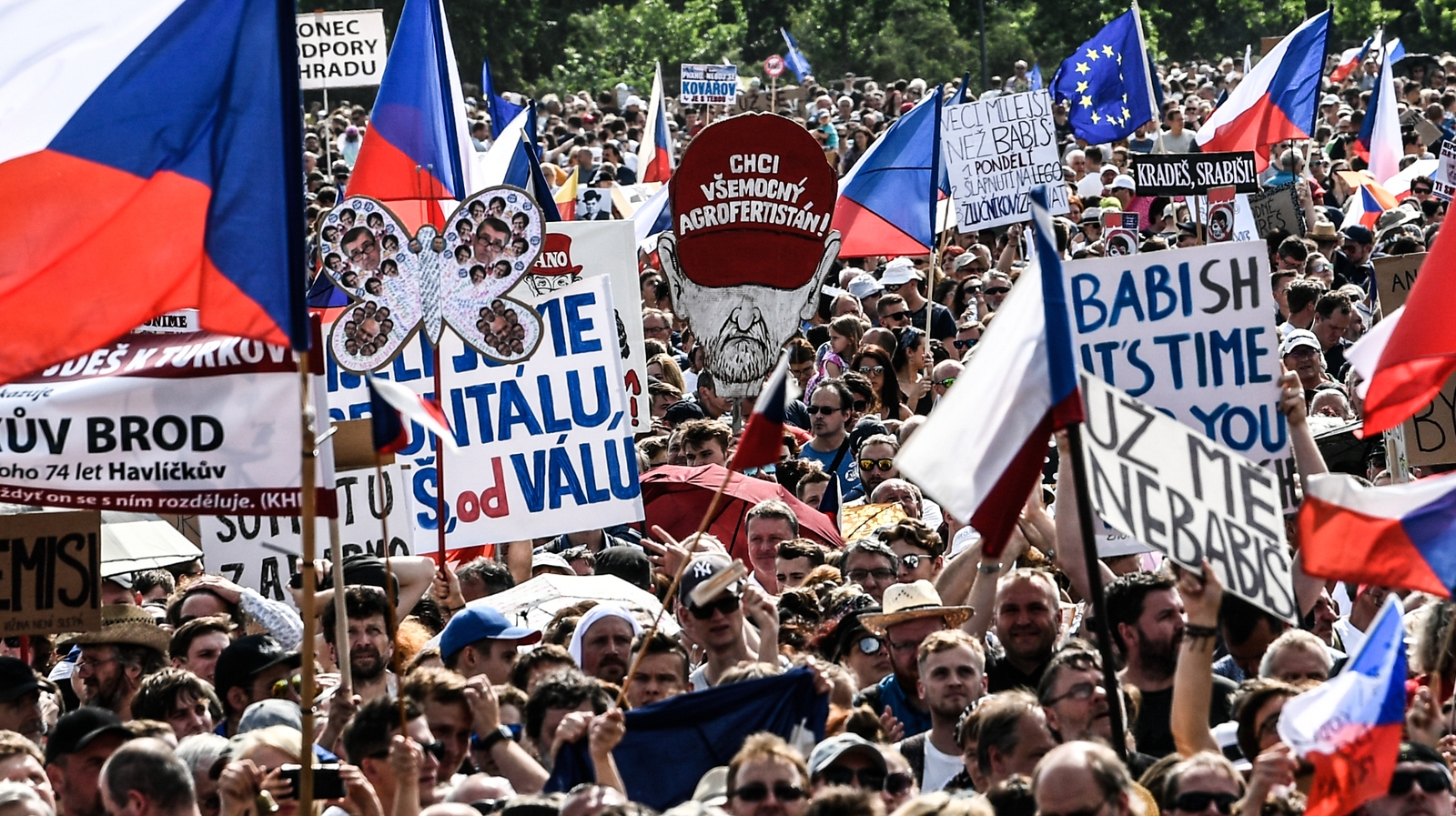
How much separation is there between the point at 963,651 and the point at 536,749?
4.07 feet

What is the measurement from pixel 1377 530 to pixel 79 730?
3.54m

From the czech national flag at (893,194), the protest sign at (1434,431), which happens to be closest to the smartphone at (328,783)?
the protest sign at (1434,431)

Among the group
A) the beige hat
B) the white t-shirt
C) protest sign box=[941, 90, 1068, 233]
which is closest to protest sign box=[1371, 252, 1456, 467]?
the beige hat

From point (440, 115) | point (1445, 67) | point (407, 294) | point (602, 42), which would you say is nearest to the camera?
point (407, 294)

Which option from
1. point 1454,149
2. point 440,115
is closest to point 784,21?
point 1454,149

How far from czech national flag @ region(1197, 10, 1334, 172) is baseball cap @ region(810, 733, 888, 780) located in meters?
11.7

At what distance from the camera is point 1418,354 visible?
22.4ft

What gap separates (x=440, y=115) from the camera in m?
12.2

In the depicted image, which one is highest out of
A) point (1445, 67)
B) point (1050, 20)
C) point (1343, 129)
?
point (1050, 20)

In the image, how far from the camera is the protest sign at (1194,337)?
307 inches

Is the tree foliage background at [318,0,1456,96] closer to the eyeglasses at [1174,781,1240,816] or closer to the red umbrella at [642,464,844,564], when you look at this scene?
the red umbrella at [642,464,844,564]

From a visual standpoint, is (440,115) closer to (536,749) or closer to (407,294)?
(407,294)

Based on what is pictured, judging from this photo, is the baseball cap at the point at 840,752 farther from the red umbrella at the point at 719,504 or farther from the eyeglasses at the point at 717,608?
the red umbrella at the point at 719,504

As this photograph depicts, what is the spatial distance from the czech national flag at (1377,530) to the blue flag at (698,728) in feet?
4.46
